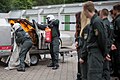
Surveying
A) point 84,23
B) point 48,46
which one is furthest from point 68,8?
point 84,23

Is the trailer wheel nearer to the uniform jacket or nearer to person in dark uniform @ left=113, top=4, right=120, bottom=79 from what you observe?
person in dark uniform @ left=113, top=4, right=120, bottom=79

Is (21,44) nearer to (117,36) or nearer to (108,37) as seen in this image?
(117,36)

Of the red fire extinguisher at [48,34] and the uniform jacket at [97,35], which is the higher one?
the uniform jacket at [97,35]

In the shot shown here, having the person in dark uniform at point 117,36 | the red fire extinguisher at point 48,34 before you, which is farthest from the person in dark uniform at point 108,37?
the red fire extinguisher at point 48,34

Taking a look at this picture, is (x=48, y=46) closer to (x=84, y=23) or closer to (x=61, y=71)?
(x=61, y=71)

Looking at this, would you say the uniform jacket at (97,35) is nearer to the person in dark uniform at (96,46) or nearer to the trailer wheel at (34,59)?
the person in dark uniform at (96,46)

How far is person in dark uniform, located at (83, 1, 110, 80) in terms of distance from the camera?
5.29m

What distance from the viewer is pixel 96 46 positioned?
17.7 ft

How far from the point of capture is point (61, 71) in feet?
34.1

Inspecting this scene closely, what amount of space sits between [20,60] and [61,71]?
57.5 inches

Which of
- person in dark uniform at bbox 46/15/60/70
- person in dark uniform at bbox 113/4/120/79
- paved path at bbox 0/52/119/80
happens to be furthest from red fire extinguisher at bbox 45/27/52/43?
person in dark uniform at bbox 113/4/120/79

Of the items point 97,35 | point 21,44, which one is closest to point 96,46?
point 97,35

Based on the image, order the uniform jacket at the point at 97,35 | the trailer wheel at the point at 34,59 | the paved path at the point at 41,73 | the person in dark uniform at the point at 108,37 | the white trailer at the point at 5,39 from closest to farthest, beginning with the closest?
1. the uniform jacket at the point at 97,35
2. the person in dark uniform at the point at 108,37
3. the paved path at the point at 41,73
4. the white trailer at the point at 5,39
5. the trailer wheel at the point at 34,59

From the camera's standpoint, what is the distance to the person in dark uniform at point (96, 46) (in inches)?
208
